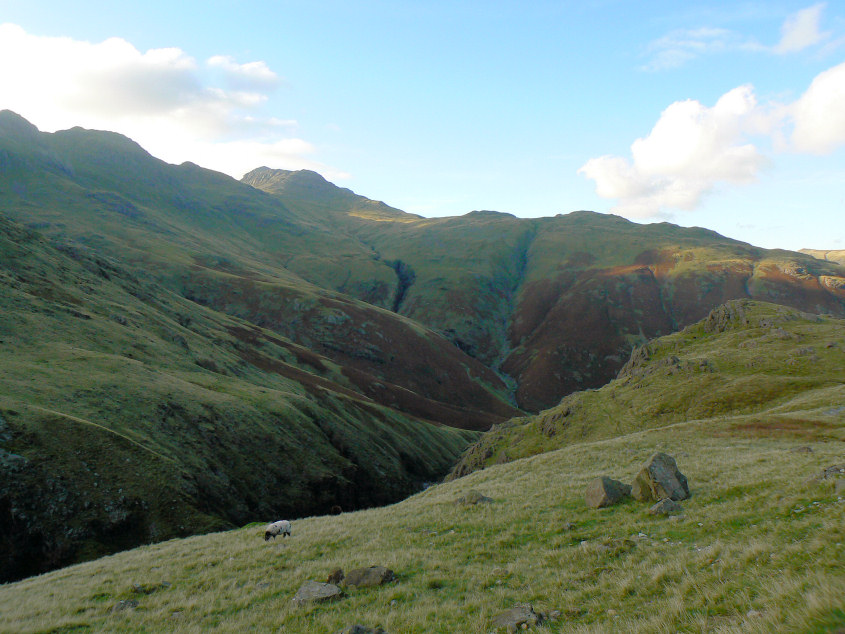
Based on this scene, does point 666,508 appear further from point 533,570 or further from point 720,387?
point 720,387

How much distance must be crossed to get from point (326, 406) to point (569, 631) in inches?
3333

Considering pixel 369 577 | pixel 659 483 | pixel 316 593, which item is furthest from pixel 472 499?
pixel 316 593

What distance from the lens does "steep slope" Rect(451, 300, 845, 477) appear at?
49125mm

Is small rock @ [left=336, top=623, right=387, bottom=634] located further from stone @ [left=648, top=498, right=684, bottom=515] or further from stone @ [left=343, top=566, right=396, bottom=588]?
stone @ [left=648, top=498, right=684, bottom=515]

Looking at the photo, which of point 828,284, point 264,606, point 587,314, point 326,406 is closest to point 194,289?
point 326,406

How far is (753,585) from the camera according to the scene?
867 cm

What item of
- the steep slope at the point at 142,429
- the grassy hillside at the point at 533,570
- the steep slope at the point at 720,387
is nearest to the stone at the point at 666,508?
the grassy hillside at the point at 533,570

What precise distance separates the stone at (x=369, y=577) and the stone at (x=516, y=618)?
185 inches

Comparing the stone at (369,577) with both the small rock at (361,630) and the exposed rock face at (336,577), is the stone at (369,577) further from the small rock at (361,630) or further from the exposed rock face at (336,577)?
the small rock at (361,630)

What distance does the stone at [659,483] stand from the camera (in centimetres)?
1878

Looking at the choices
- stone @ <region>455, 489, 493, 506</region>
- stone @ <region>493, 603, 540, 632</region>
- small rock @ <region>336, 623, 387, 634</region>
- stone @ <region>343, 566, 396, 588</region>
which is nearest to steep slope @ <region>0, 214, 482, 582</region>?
stone @ <region>455, 489, 493, 506</region>

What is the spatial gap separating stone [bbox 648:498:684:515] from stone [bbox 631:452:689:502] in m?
0.97

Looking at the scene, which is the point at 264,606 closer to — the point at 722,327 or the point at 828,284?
the point at 722,327

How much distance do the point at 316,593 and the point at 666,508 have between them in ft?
43.1
